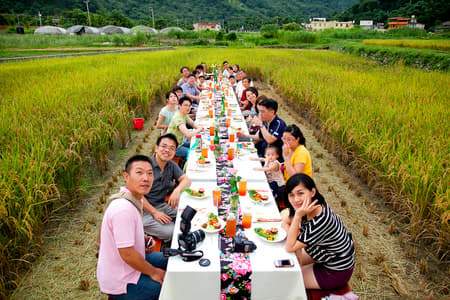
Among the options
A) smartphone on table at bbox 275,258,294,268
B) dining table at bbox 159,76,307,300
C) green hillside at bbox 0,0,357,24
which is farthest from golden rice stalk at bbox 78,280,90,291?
green hillside at bbox 0,0,357,24

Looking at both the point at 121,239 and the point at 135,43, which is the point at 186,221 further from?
the point at 135,43

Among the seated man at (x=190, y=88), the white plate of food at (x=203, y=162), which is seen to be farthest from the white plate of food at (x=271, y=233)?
the seated man at (x=190, y=88)

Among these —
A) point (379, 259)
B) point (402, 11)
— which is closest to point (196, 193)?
point (379, 259)

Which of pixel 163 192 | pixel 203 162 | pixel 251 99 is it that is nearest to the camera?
pixel 163 192

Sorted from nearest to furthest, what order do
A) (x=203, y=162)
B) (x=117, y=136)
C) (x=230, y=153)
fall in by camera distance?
(x=203, y=162)
(x=230, y=153)
(x=117, y=136)

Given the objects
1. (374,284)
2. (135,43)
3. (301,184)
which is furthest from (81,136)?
(135,43)

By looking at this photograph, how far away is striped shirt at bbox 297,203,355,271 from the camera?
193 centimetres

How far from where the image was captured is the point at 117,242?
1.71 m

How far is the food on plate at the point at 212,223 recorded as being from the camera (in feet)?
6.93

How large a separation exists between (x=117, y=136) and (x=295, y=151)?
329 centimetres

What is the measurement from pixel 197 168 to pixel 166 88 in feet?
21.8

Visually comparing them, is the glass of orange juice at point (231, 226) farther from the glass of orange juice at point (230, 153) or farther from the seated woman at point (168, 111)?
the seated woman at point (168, 111)

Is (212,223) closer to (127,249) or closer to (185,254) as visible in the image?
(185,254)

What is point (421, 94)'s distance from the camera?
20.5ft
